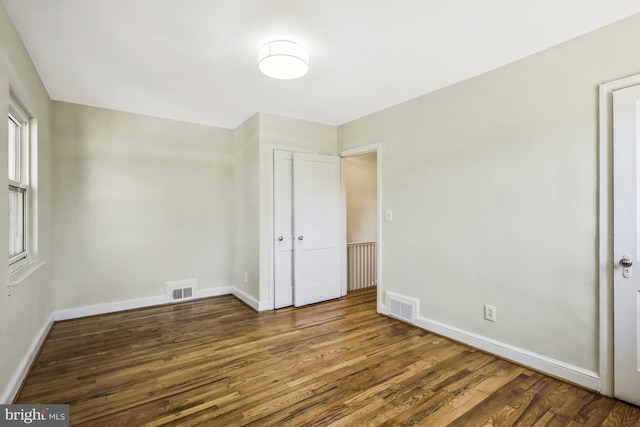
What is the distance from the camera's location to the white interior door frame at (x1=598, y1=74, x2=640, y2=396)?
6.57ft

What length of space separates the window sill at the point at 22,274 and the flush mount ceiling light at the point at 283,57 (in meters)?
2.27

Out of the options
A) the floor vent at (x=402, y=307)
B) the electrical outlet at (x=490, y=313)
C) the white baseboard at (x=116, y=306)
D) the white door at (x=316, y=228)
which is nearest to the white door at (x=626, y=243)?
the electrical outlet at (x=490, y=313)

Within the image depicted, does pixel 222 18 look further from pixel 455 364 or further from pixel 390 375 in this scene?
pixel 455 364

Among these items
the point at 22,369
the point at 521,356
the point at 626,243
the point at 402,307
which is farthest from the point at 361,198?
the point at 22,369

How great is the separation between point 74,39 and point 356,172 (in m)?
3.94

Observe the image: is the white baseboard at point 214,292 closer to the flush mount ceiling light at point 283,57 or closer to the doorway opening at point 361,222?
the doorway opening at point 361,222

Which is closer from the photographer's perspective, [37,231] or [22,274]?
[22,274]

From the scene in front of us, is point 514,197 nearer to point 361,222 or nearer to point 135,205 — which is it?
point 361,222

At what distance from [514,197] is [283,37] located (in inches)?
85.6

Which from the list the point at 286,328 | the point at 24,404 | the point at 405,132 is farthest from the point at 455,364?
the point at 24,404

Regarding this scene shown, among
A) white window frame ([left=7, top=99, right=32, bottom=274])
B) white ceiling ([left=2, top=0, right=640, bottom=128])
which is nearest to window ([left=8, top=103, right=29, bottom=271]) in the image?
white window frame ([left=7, top=99, right=32, bottom=274])

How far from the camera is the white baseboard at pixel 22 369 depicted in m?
1.86

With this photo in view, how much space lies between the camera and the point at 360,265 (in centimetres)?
491

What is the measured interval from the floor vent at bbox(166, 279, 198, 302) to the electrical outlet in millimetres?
3568
